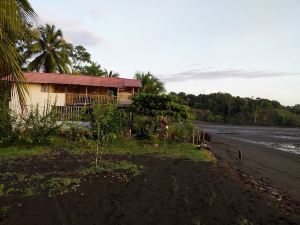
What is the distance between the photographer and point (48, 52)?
29.9 metres

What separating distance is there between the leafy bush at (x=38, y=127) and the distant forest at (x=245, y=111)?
3606 cm

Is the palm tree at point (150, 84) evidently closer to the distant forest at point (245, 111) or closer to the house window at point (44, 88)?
the house window at point (44, 88)

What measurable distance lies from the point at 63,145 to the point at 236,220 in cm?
1192

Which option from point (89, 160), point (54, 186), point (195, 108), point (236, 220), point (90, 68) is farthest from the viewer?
point (195, 108)

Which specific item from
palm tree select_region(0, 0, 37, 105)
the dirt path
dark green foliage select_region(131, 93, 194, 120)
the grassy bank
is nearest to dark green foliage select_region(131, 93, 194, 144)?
dark green foliage select_region(131, 93, 194, 120)

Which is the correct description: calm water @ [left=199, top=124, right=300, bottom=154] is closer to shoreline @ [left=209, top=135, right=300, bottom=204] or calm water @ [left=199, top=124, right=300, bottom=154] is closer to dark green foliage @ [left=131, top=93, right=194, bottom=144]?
shoreline @ [left=209, top=135, right=300, bottom=204]

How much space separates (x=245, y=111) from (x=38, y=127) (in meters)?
46.5

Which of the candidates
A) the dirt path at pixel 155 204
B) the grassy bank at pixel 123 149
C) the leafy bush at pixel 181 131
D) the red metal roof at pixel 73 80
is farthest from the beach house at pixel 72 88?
the dirt path at pixel 155 204

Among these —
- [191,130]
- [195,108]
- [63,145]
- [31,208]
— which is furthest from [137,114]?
[195,108]

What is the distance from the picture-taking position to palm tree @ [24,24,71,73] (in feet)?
98.1

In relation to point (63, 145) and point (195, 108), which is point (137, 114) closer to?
point (63, 145)

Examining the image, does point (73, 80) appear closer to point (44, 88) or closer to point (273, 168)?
point (44, 88)

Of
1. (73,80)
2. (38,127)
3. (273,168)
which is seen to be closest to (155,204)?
(273,168)

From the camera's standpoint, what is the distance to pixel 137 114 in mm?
19688
